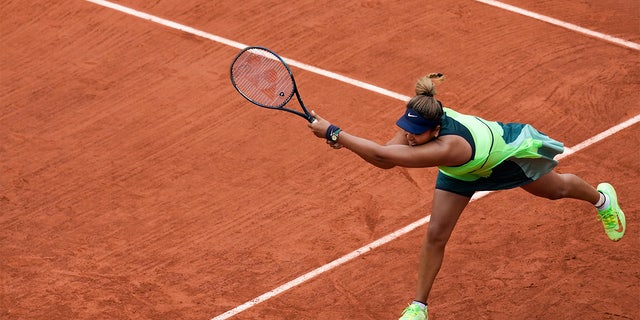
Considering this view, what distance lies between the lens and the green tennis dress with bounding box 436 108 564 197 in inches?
321

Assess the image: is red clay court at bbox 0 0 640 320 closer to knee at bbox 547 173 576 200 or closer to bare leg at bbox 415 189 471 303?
bare leg at bbox 415 189 471 303

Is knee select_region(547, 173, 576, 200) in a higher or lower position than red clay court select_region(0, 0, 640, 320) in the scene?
higher

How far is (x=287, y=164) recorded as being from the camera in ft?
36.4

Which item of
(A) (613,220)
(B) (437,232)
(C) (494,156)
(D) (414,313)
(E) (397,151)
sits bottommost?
(A) (613,220)

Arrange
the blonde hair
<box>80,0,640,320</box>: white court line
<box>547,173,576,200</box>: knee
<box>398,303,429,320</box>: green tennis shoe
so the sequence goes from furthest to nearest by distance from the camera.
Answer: <box>80,0,640,320</box>: white court line < <box>547,173,576,200</box>: knee < <box>398,303,429,320</box>: green tennis shoe < the blonde hair

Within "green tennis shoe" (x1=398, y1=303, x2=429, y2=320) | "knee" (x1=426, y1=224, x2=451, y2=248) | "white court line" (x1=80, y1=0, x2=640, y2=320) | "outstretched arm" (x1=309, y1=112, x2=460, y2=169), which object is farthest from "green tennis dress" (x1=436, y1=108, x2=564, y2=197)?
"white court line" (x1=80, y1=0, x2=640, y2=320)

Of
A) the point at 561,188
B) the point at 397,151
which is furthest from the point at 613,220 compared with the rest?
the point at 397,151

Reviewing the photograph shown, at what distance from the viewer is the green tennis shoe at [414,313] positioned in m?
8.58

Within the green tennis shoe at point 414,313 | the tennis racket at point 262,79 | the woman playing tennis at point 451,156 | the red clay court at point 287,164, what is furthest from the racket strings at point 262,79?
the green tennis shoe at point 414,313

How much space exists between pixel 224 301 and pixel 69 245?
173 centimetres

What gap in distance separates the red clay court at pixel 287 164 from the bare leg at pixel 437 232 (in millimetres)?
844

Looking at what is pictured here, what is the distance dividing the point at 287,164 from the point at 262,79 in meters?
2.29

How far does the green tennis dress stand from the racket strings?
1.46m

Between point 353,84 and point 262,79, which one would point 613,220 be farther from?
point 353,84
